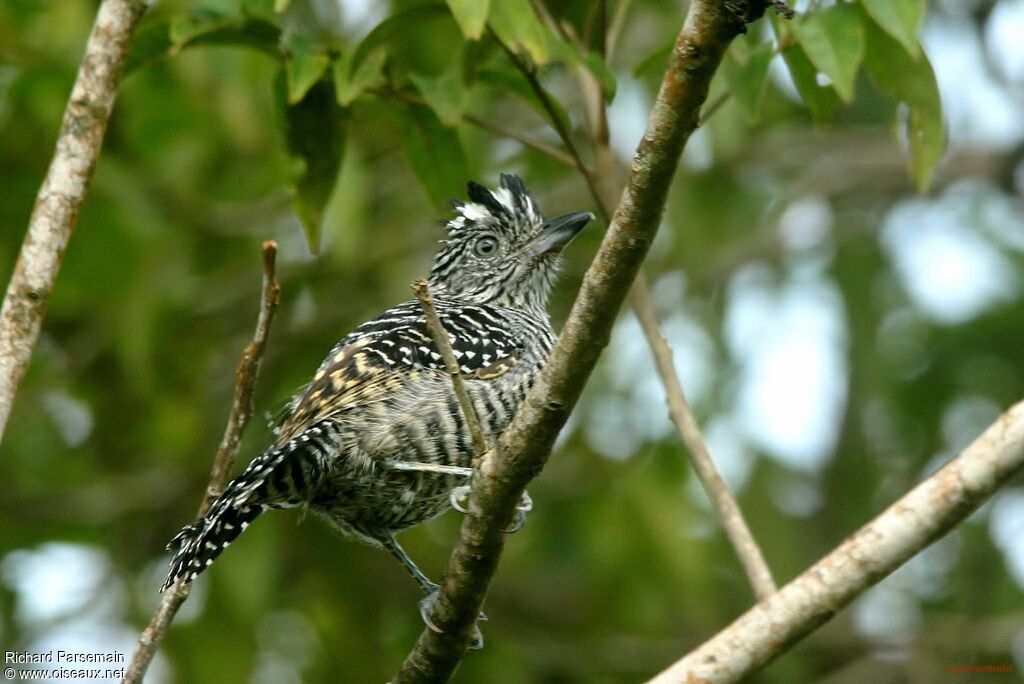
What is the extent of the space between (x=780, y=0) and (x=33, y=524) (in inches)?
203

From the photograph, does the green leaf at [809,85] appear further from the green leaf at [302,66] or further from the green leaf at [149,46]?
the green leaf at [149,46]

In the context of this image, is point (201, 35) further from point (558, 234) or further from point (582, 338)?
point (582, 338)

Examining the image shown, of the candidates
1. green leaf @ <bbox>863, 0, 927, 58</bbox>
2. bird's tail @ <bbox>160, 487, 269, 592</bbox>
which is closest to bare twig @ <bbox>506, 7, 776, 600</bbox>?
green leaf @ <bbox>863, 0, 927, 58</bbox>

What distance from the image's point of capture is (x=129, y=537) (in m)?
7.15

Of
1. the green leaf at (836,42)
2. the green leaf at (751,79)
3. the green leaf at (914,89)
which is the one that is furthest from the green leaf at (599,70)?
the green leaf at (914,89)

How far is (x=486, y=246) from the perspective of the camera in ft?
18.6

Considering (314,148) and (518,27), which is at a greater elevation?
(518,27)

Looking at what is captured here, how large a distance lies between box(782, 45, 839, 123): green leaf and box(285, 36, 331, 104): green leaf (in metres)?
1.34

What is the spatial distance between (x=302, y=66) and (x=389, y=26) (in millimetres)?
279

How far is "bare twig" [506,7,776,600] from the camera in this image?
13.4 feet

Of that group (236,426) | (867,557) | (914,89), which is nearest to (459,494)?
(236,426)

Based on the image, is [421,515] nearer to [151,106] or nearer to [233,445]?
[233,445]

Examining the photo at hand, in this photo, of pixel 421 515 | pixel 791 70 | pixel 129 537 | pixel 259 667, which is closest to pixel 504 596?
pixel 259 667

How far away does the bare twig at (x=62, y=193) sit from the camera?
11.9 ft
